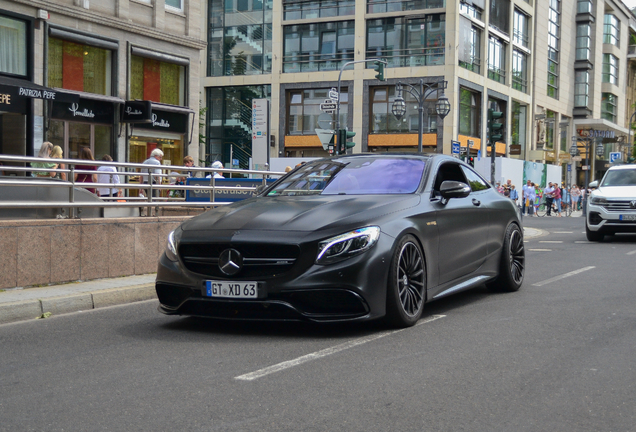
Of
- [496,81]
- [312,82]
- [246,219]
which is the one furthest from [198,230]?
[496,81]

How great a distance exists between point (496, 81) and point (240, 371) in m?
48.0

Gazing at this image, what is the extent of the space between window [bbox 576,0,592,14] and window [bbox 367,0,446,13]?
29521 millimetres

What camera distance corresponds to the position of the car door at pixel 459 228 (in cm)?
746

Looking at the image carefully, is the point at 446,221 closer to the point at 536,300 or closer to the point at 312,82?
the point at 536,300

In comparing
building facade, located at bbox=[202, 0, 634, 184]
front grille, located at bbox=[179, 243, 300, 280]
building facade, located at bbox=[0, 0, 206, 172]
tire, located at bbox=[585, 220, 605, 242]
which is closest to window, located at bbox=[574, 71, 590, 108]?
building facade, located at bbox=[202, 0, 634, 184]

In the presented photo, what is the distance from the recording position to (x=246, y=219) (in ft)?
21.3

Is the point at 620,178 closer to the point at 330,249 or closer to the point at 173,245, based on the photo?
the point at 330,249

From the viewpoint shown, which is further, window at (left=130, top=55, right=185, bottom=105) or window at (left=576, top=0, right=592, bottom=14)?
window at (left=576, top=0, right=592, bottom=14)

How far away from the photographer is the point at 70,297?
26.8ft

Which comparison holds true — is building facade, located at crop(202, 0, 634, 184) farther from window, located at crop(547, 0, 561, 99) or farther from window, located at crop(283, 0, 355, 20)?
window, located at crop(547, 0, 561, 99)

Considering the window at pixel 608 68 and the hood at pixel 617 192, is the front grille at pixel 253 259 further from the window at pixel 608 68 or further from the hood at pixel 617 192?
the window at pixel 608 68

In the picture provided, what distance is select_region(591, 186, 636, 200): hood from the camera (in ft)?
59.7

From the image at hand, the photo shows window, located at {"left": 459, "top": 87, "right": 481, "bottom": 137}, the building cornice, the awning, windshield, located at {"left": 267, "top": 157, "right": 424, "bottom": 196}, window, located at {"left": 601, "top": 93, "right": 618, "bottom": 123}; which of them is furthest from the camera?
window, located at {"left": 601, "top": 93, "right": 618, "bottom": 123}

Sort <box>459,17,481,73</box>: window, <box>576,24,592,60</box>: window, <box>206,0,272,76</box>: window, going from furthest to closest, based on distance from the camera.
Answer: <box>576,24,592,60</box>: window < <box>206,0,272,76</box>: window < <box>459,17,481,73</box>: window
